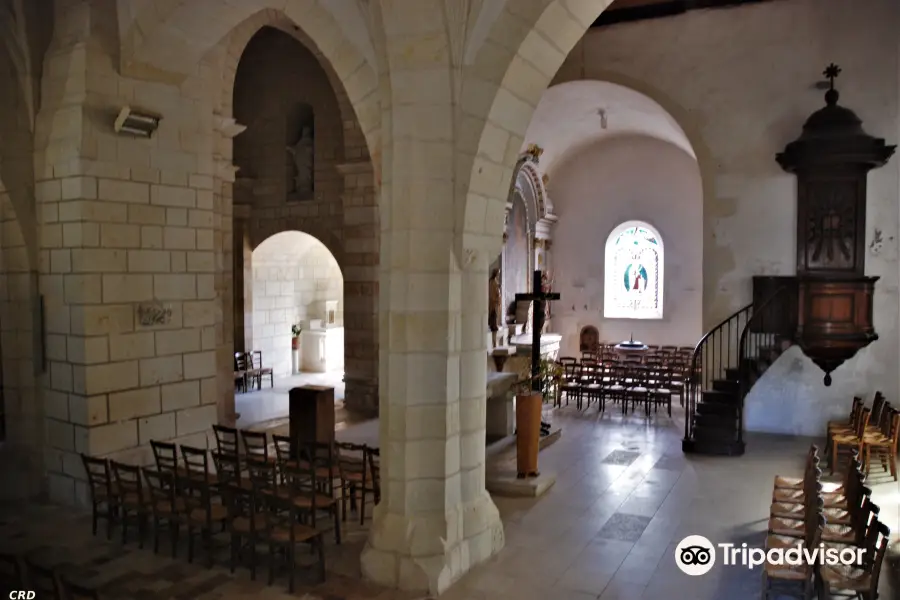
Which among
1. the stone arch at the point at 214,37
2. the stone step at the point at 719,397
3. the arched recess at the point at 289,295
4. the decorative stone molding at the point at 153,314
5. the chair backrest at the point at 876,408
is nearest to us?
the stone arch at the point at 214,37

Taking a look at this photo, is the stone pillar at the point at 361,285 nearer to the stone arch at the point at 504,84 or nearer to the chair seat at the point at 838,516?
the stone arch at the point at 504,84

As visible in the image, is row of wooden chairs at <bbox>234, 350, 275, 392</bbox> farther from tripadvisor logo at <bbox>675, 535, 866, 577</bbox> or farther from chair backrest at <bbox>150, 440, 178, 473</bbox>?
tripadvisor logo at <bbox>675, 535, 866, 577</bbox>

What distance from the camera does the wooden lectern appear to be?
22.3 ft

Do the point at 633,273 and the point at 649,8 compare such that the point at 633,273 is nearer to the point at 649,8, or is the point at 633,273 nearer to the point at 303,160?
the point at 649,8

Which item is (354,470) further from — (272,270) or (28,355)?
(272,270)

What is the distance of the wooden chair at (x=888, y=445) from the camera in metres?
7.04

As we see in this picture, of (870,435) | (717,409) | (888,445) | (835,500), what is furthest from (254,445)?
(870,435)

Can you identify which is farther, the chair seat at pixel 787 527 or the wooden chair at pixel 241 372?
the wooden chair at pixel 241 372

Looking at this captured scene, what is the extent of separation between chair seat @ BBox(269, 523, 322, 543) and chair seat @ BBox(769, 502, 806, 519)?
3171mm

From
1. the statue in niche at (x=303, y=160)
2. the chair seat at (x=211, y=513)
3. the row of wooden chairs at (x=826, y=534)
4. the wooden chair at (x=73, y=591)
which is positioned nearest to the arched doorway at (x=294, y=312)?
the statue in niche at (x=303, y=160)

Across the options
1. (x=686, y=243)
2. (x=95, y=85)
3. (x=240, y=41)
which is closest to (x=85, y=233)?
(x=95, y=85)

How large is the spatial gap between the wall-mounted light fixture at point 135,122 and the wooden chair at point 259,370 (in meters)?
6.58

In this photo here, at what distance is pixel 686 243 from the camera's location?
47.7ft

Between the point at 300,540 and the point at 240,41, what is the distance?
6.57 m
